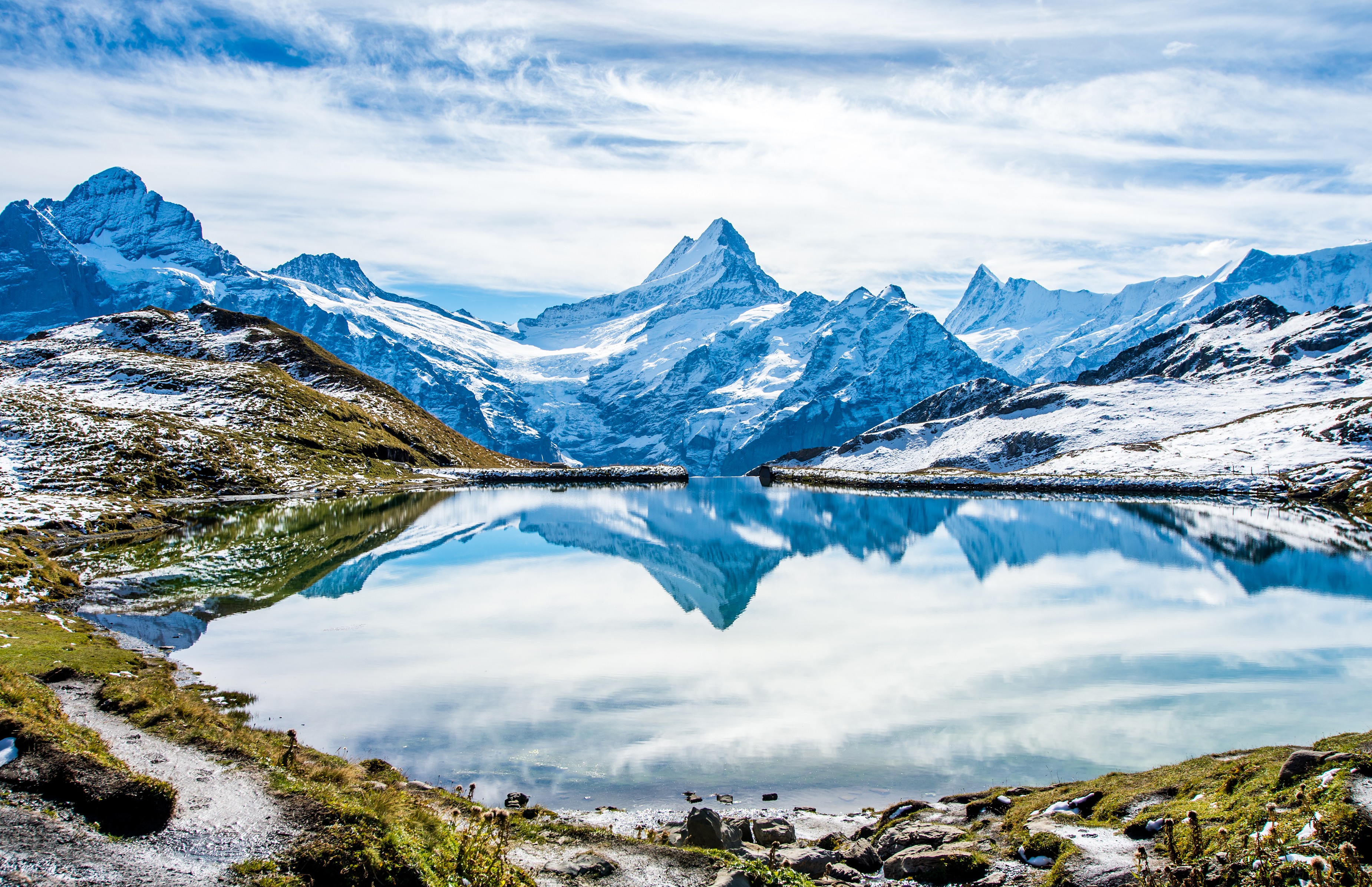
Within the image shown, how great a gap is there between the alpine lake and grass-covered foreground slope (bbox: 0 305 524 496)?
3269cm

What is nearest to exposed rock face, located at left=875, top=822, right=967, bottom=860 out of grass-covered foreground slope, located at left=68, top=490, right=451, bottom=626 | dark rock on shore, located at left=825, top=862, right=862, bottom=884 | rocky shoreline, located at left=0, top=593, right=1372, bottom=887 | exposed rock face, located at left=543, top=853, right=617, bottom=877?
rocky shoreline, located at left=0, top=593, right=1372, bottom=887

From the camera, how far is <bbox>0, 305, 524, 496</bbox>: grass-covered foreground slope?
89.3 m

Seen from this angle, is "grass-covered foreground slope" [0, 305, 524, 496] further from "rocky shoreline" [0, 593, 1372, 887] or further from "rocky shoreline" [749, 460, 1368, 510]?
"rocky shoreline" [749, 460, 1368, 510]

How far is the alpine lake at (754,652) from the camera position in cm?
2247

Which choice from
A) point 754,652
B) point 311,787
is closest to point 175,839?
point 311,787

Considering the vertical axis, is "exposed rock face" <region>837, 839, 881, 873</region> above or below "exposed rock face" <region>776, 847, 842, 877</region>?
below

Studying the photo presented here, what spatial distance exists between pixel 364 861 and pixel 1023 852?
450 inches

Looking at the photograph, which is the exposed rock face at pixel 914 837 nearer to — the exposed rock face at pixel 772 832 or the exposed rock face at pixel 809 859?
the exposed rock face at pixel 809 859

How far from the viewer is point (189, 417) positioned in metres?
126

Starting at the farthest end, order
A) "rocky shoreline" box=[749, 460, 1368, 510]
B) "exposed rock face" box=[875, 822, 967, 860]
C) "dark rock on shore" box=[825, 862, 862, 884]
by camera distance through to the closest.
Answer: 1. "rocky shoreline" box=[749, 460, 1368, 510]
2. "exposed rock face" box=[875, 822, 967, 860]
3. "dark rock on shore" box=[825, 862, 862, 884]

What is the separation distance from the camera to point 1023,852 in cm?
1416

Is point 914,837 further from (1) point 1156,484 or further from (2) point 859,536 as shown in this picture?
(1) point 1156,484

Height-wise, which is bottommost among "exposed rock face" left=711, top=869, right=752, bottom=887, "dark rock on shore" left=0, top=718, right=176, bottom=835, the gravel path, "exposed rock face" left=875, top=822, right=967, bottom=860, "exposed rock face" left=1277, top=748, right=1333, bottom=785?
"exposed rock face" left=875, top=822, right=967, bottom=860

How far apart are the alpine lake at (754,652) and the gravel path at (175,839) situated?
811 centimetres
